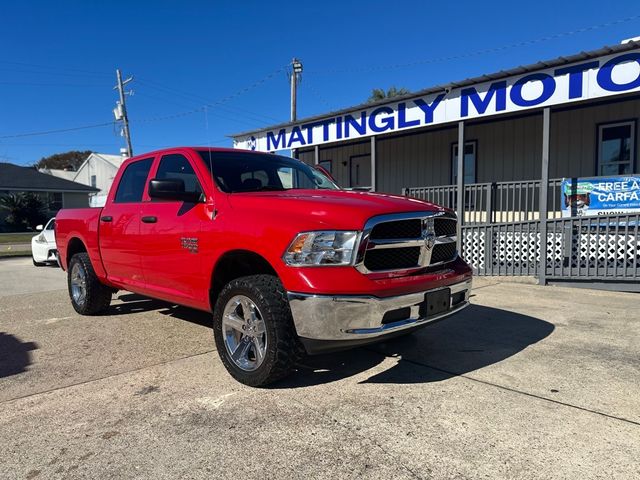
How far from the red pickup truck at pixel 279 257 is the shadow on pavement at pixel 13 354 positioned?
118cm

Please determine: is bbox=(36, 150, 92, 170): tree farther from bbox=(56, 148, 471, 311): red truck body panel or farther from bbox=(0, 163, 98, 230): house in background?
bbox=(56, 148, 471, 311): red truck body panel

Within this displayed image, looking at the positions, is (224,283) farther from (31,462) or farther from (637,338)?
(637,338)

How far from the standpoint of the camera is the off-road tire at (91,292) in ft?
19.4

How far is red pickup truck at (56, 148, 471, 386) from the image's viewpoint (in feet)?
10.4

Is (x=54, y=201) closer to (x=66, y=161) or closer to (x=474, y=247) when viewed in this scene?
(x=474, y=247)

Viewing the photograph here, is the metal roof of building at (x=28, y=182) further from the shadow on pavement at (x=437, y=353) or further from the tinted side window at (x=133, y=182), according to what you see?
the shadow on pavement at (x=437, y=353)

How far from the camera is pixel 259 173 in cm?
463

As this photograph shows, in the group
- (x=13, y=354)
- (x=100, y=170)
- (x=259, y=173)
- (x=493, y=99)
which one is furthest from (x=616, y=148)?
(x=100, y=170)

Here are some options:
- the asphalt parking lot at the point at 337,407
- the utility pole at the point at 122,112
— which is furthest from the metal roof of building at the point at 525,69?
the utility pole at the point at 122,112

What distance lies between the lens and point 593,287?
8.23m

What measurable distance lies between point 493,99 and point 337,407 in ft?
25.8

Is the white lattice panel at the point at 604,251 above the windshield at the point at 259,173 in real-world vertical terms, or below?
below

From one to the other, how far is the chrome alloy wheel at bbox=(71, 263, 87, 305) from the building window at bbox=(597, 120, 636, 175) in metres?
10.8

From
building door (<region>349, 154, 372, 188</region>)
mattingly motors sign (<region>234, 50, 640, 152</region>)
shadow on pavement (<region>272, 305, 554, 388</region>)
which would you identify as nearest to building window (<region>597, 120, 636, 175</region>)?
mattingly motors sign (<region>234, 50, 640, 152</region>)
